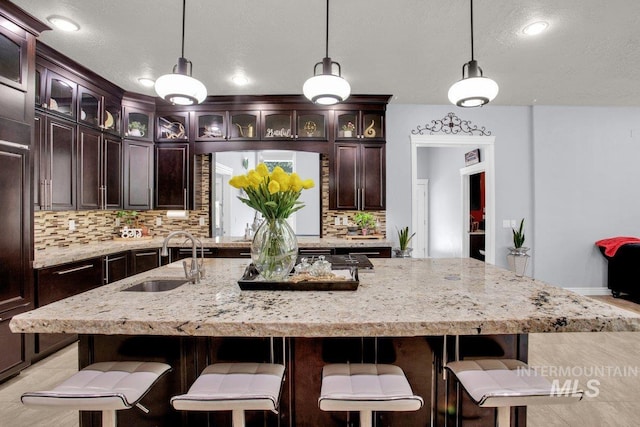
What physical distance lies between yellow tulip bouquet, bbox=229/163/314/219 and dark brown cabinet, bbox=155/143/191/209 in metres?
3.17

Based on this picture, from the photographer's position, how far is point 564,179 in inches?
185

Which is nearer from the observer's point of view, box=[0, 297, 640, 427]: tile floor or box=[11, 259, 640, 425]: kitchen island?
box=[11, 259, 640, 425]: kitchen island

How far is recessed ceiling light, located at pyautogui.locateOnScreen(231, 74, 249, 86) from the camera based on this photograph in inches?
145

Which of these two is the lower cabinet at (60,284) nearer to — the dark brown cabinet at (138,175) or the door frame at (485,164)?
the dark brown cabinet at (138,175)

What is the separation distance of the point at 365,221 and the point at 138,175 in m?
3.08

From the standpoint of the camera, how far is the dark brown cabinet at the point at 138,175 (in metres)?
4.17

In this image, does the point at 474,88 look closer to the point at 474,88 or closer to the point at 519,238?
the point at 474,88

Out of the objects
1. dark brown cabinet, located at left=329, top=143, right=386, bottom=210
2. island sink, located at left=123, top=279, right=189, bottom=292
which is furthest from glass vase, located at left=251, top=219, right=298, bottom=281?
dark brown cabinet, located at left=329, top=143, right=386, bottom=210

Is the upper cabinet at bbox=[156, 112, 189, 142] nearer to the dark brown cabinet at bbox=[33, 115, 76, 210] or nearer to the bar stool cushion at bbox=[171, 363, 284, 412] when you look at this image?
the dark brown cabinet at bbox=[33, 115, 76, 210]

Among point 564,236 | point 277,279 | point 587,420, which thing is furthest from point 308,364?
point 564,236

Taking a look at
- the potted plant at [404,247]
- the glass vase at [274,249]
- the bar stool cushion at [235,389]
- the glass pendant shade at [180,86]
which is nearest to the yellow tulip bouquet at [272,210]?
the glass vase at [274,249]

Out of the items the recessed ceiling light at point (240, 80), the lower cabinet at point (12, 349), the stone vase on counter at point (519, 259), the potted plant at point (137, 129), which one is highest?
the recessed ceiling light at point (240, 80)

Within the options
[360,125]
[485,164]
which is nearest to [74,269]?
[360,125]

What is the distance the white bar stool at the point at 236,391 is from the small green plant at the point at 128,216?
3994 millimetres
